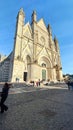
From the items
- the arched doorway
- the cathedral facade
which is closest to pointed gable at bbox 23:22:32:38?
the cathedral facade

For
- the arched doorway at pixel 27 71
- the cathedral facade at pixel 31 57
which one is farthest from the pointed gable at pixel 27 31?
the arched doorway at pixel 27 71

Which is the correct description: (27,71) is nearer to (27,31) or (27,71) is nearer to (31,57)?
(31,57)

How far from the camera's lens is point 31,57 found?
3117 centimetres

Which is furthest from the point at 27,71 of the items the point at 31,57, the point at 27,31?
the point at 27,31

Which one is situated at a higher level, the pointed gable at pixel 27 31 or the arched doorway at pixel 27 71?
the pointed gable at pixel 27 31

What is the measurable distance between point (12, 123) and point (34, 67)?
85.6 feet

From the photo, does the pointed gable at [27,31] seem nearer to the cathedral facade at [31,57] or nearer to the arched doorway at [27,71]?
the cathedral facade at [31,57]

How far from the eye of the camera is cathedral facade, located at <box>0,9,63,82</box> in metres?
26.3

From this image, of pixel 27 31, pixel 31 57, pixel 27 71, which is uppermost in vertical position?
pixel 27 31

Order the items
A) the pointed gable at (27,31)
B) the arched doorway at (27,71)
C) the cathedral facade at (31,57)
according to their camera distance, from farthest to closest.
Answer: the pointed gable at (27,31), the arched doorway at (27,71), the cathedral facade at (31,57)

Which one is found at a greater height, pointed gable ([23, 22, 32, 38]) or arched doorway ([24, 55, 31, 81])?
pointed gable ([23, 22, 32, 38])

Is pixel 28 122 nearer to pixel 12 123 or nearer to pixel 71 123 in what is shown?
pixel 12 123

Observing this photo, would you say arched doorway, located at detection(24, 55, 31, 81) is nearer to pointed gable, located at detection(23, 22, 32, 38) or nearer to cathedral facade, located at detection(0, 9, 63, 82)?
cathedral facade, located at detection(0, 9, 63, 82)

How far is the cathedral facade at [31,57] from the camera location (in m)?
26.3
